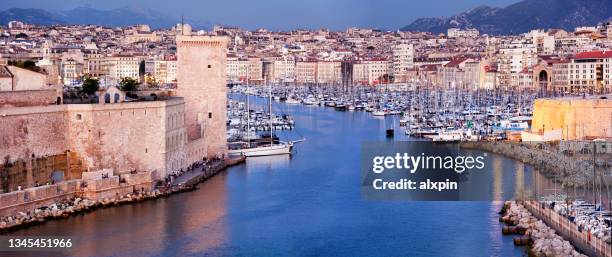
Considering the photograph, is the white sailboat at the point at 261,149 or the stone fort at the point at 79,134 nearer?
the stone fort at the point at 79,134

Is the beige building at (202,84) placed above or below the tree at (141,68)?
below

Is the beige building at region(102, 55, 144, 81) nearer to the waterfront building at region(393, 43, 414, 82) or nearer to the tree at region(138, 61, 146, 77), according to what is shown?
the tree at region(138, 61, 146, 77)

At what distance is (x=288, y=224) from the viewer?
12508mm

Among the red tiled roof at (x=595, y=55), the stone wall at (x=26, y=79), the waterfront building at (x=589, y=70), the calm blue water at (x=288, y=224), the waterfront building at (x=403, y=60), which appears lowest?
the calm blue water at (x=288, y=224)

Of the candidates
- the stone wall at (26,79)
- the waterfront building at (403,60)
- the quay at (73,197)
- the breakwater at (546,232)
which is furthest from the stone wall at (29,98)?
the waterfront building at (403,60)

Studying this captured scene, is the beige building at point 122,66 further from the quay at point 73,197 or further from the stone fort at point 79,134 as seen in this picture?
the quay at point 73,197

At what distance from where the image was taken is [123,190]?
1352 centimetres

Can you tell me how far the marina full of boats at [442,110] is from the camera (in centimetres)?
2311

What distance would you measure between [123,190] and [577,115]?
8269 millimetres

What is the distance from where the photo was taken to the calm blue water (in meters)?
11.2

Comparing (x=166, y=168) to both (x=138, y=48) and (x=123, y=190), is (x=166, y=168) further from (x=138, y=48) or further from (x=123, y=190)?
(x=138, y=48)

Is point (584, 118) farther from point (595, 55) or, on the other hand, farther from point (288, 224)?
point (595, 55)

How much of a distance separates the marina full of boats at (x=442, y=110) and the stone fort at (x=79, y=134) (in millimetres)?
7901

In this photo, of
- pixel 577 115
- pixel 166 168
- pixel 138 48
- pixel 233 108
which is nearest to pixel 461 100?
pixel 233 108
